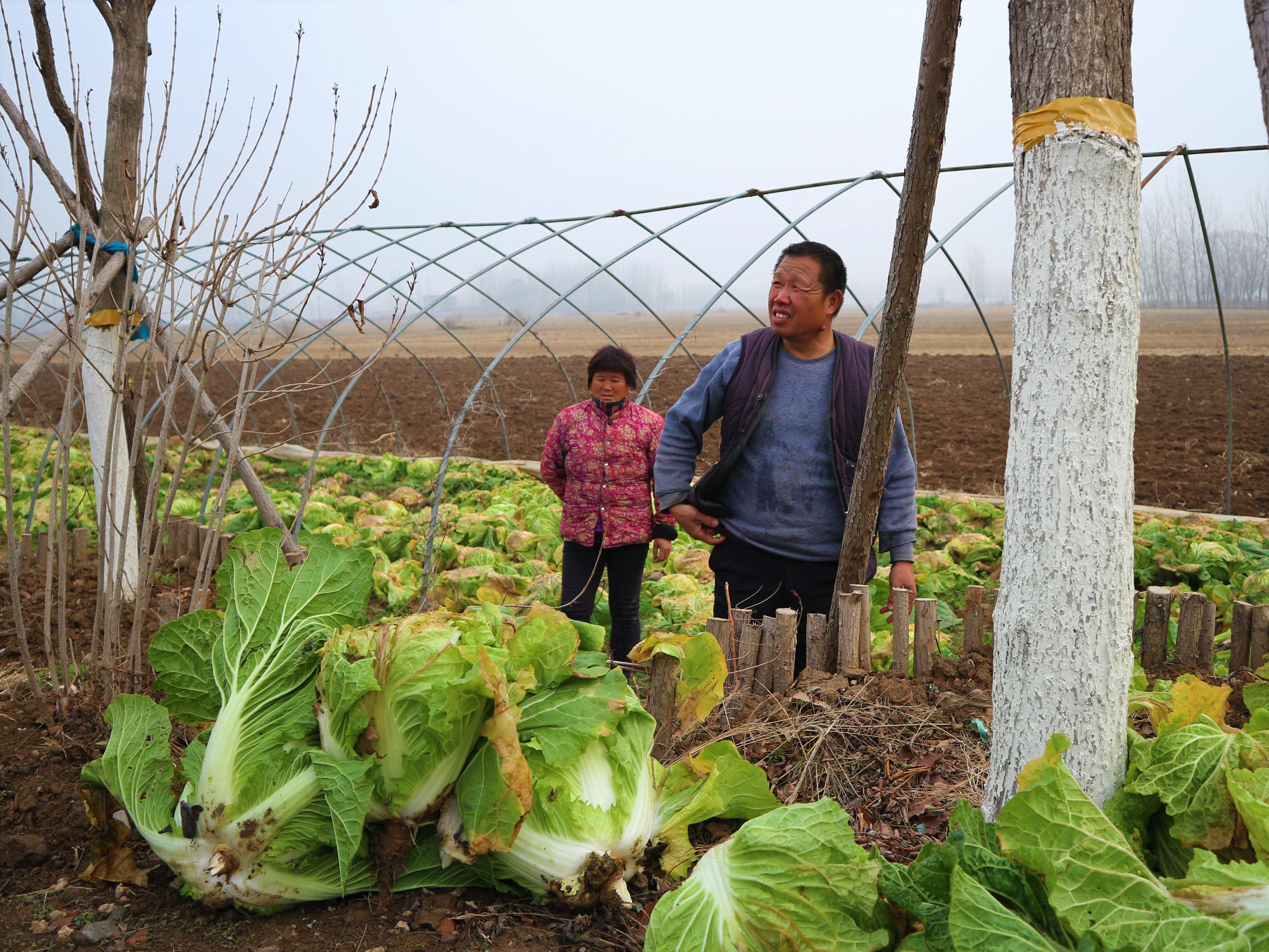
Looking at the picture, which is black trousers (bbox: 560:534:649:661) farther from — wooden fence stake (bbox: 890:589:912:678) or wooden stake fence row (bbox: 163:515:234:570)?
wooden stake fence row (bbox: 163:515:234:570)

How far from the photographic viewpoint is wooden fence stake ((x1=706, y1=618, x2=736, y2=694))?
10.7 ft

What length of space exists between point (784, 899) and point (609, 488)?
268cm

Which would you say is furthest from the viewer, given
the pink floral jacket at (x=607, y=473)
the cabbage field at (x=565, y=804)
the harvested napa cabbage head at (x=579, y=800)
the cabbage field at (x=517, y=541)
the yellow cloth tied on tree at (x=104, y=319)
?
the cabbage field at (x=517, y=541)

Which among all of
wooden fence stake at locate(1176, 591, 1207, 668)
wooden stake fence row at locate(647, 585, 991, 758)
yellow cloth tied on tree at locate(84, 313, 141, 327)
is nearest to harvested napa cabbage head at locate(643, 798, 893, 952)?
wooden stake fence row at locate(647, 585, 991, 758)

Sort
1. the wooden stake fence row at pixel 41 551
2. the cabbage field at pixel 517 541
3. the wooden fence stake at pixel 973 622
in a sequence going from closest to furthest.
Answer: the wooden fence stake at pixel 973 622, the cabbage field at pixel 517 541, the wooden stake fence row at pixel 41 551

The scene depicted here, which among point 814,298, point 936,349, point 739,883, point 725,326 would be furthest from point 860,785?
point 725,326

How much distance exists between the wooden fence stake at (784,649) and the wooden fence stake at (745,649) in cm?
7

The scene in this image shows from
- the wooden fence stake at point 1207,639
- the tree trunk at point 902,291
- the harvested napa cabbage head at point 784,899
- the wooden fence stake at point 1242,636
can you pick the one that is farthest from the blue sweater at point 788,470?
the harvested napa cabbage head at point 784,899

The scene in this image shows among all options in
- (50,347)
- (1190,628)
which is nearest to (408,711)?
(50,347)

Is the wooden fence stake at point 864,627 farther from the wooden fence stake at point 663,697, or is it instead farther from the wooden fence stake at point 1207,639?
the wooden fence stake at point 1207,639

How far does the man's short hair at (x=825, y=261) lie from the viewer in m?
3.34

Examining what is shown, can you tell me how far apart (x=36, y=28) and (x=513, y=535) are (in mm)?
4194

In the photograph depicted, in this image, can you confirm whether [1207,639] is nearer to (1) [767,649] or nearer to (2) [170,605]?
(1) [767,649]

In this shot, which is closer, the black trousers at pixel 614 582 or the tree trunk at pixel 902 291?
the tree trunk at pixel 902 291
